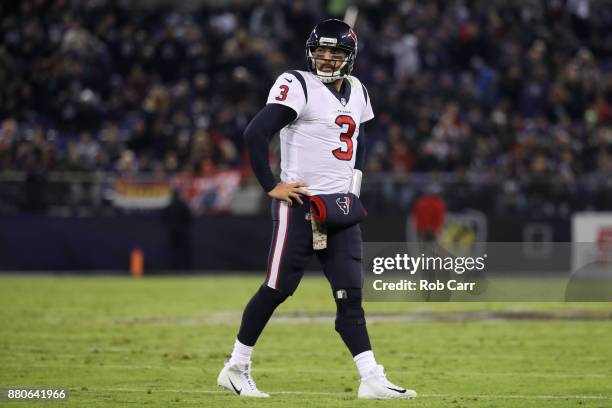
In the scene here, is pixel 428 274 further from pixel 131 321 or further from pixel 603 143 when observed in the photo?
pixel 603 143

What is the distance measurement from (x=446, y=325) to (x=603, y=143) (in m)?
10.9

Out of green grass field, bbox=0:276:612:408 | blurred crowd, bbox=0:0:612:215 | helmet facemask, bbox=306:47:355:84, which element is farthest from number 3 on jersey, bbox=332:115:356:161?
blurred crowd, bbox=0:0:612:215

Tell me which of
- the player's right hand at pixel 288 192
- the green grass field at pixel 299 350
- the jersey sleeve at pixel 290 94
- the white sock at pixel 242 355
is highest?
the jersey sleeve at pixel 290 94

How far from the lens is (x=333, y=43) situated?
7484 millimetres

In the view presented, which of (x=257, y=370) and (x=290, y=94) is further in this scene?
(x=257, y=370)

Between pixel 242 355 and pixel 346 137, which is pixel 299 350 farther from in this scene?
pixel 346 137

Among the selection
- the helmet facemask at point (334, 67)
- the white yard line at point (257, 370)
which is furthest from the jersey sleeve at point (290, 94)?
the white yard line at point (257, 370)

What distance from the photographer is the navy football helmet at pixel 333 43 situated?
7488mm

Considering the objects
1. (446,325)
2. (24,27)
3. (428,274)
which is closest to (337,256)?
(428,274)

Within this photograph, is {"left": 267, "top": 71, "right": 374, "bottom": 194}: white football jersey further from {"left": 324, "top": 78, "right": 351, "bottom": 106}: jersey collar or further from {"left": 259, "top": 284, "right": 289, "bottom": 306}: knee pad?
{"left": 259, "top": 284, "right": 289, "bottom": 306}: knee pad

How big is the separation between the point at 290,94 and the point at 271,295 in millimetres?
1203

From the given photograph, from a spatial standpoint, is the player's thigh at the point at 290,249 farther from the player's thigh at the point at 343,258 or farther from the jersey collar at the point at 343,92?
the jersey collar at the point at 343,92

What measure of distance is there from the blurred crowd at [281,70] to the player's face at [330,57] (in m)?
14.3

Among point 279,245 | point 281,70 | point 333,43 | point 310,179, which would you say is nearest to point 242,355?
point 279,245
